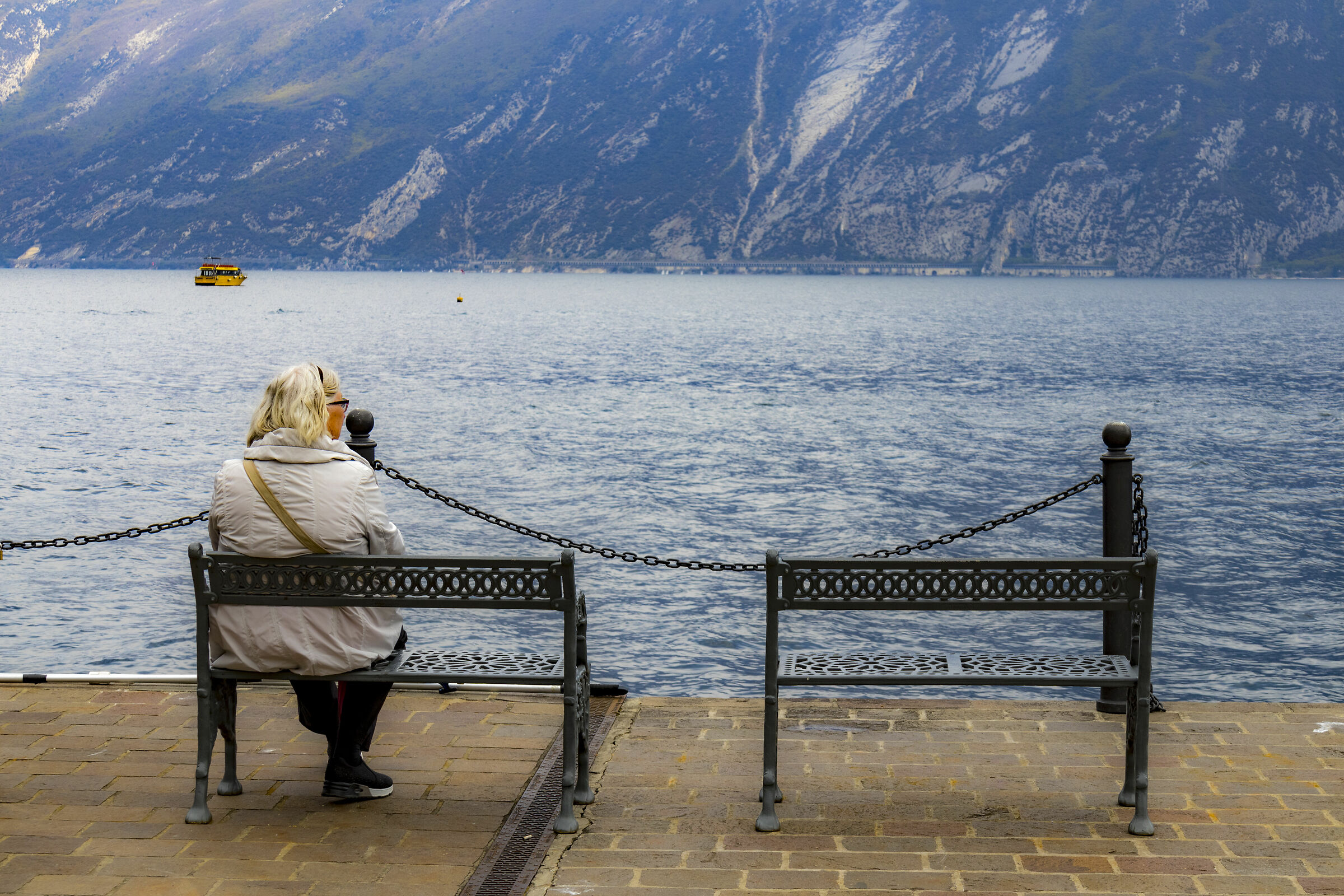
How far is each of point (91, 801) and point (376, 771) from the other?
1080 millimetres

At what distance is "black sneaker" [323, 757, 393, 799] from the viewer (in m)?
4.96

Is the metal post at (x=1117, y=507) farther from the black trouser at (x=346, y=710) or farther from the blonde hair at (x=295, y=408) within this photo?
the blonde hair at (x=295, y=408)

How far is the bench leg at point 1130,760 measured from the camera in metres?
4.86

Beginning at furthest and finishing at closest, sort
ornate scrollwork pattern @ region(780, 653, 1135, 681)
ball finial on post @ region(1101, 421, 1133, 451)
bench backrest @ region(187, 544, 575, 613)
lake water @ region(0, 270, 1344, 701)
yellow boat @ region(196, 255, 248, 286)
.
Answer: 1. yellow boat @ region(196, 255, 248, 286)
2. lake water @ region(0, 270, 1344, 701)
3. ball finial on post @ region(1101, 421, 1133, 451)
4. ornate scrollwork pattern @ region(780, 653, 1135, 681)
5. bench backrest @ region(187, 544, 575, 613)

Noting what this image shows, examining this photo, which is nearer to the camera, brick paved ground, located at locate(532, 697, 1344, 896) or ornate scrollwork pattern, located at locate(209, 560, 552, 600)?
brick paved ground, located at locate(532, 697, 1344, 896)

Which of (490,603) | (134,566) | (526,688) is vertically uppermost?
(490,603)

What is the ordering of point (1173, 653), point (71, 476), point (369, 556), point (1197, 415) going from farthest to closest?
1. point (1197, 415)
2. point (71, 476)
3. point (1173, 653)
4. point (369, 556)

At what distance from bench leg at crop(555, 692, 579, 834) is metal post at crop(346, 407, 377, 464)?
2310mm

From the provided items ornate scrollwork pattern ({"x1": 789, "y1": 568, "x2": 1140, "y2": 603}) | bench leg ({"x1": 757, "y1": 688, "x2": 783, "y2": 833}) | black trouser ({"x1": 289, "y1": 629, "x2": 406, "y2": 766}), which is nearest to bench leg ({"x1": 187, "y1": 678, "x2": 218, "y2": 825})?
black trouser ({"x1": 289, "y1": 629, "x2": 406, "y2": 766})

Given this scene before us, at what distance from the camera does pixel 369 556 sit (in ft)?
15.1

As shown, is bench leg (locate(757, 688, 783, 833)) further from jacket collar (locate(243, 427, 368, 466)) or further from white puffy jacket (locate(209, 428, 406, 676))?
jacket collar (locate(243, 427, 368, 466))

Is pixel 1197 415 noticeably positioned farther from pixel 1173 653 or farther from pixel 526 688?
pixel 526 688

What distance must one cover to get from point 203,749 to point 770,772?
2.12 m

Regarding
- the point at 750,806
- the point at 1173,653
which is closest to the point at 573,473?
the point at 1173,653
